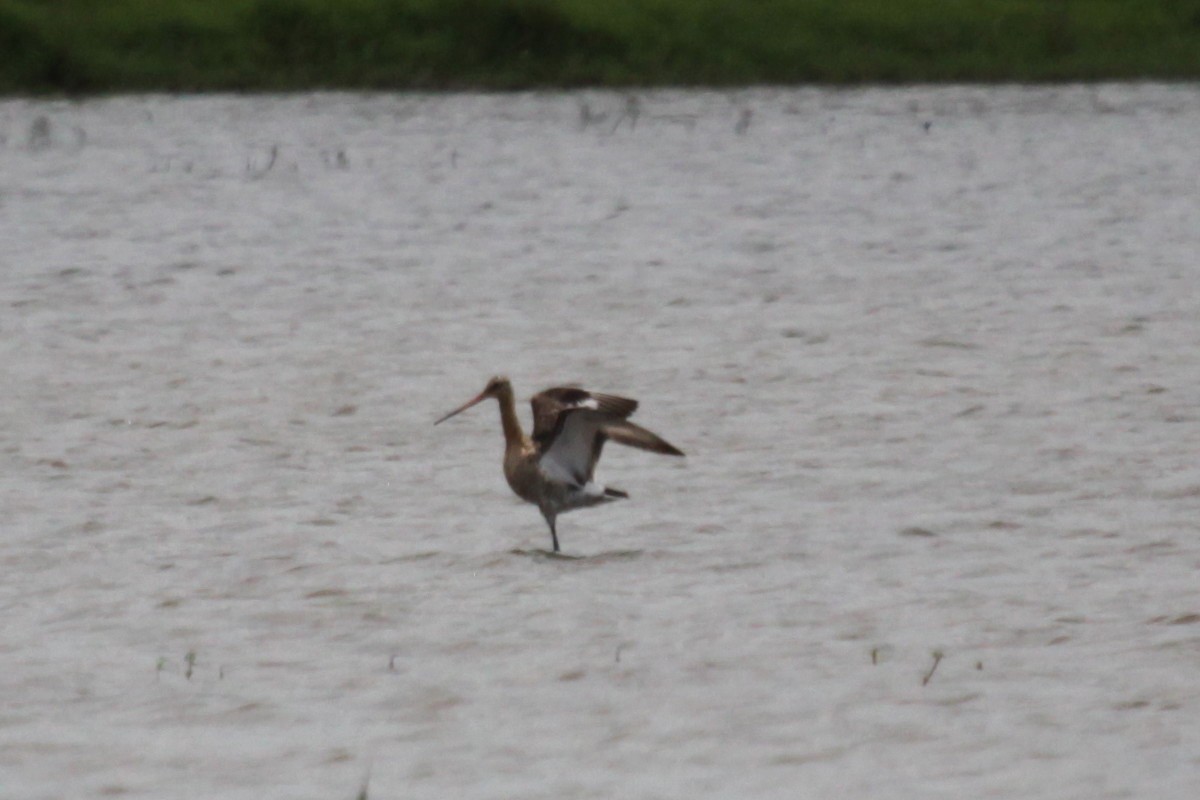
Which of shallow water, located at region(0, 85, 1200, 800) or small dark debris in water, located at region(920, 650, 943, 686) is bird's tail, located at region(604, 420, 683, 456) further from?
small dark debris in water, located at region(920, 650, 943, 686)

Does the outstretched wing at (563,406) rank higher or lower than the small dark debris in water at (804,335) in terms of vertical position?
higher

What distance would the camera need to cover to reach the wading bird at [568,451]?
9625 millimetres

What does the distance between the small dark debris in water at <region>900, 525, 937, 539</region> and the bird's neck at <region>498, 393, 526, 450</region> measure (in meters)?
1.59

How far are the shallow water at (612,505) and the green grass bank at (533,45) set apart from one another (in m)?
9.42

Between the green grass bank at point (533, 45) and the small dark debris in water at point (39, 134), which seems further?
the green grass bank at point (533, 45)

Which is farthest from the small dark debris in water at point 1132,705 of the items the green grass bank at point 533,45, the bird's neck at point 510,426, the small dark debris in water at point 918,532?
the green grass bank at point 533,45

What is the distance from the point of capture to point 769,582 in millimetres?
9047

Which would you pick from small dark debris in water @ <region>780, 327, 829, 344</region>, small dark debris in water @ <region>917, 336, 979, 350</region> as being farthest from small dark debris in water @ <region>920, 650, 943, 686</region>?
small dark debris in water @ <region>780, 327, 829, 344</region>

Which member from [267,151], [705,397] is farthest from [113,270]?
[267,151]

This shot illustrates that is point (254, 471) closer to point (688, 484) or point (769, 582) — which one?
point (688, 484)

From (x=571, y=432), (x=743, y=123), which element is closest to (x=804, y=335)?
(x=571, y=432)

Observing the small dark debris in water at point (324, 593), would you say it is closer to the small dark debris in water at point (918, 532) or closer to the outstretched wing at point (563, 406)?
the outstretched wing at point (563, 406)

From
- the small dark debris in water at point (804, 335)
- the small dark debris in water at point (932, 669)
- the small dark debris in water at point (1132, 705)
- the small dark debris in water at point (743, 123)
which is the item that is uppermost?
the small dark debris in water at point (1132, 705)

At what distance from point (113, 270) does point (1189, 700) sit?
13.0m
